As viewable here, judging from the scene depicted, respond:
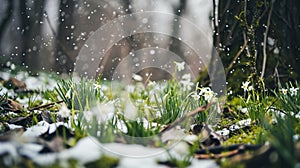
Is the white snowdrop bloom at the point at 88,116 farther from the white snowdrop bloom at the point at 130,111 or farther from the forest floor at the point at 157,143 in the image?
the white snowdrop bloom at the point at 130,111

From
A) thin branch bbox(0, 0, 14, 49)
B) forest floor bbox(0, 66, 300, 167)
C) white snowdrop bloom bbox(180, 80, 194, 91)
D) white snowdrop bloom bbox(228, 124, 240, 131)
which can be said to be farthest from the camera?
thin branch bbox(0, 0, 14, 49)

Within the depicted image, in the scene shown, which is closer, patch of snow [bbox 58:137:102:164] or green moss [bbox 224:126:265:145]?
patch of snow [bbox 58:137:102:164]

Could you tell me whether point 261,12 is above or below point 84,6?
below

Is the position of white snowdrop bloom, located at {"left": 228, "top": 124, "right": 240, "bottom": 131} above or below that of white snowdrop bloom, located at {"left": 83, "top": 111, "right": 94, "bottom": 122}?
below

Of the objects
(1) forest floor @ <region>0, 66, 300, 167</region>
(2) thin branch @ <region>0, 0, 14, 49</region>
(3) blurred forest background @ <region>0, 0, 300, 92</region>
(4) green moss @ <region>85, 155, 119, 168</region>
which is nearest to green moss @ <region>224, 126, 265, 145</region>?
(1) forest floor @ <region>0, 66, 300, 167</region>

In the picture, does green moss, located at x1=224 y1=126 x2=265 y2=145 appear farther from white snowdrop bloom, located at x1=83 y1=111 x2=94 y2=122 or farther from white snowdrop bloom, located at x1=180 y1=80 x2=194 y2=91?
white snowdrop bloom, located at x1=83 y1=111 x2=94 y2=122

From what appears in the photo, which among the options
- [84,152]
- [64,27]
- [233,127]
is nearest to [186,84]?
[233,127]

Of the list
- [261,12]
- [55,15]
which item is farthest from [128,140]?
[55,15]

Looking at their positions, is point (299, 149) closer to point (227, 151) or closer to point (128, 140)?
point (227, 151)

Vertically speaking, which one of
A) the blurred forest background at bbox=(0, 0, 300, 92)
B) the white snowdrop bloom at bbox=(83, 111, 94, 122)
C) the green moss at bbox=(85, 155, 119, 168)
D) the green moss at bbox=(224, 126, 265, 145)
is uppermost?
the blurred forest background at bbox=(0, 0, 300, 92)

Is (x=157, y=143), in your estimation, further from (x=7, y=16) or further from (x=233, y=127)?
(x=7, y=16)

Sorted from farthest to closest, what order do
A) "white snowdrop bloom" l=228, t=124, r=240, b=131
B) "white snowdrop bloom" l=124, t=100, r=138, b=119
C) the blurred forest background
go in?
the blurred forest background < "white snowdrop bloom" l=228, t=124, r=240, b=131 < "white snowdrop bloom" l=124, t=100, r=138, b=119
